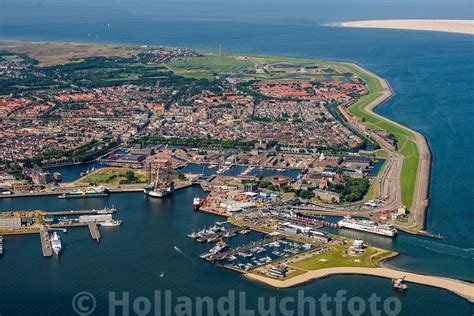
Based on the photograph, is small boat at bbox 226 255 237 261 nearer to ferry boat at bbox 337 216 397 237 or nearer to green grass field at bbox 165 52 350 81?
ferry boat at bbox 337 216 397 237

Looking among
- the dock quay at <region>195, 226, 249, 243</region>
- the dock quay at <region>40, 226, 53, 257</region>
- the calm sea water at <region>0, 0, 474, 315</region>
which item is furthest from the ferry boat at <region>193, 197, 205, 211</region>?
the dock quay at <region>40, 226, 53, 257</region>

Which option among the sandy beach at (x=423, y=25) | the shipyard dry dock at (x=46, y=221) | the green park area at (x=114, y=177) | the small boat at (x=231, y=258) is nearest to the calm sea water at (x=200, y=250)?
the shipyard dry dock at (x=46, y=221)

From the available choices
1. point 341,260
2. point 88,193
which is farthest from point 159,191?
point 341,260

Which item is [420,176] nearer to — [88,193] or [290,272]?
[290,272]

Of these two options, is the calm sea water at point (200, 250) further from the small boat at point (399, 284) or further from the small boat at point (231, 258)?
the small boat at point (231, 258)

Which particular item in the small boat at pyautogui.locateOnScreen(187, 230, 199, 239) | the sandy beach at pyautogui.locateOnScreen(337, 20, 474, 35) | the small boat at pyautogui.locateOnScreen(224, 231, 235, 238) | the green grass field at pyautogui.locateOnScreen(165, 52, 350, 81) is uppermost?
the sandy beach at pyautogui.locateOnScreen(337, 20, 474, 35)

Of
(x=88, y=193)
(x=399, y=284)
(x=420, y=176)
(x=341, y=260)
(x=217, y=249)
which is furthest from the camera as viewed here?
(x=420, y=176)
